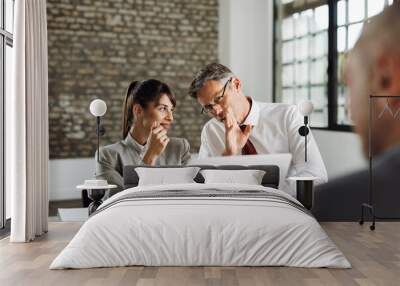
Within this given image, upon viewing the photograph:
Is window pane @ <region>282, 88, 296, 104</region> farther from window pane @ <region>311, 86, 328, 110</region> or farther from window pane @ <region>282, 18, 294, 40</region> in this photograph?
window pane @ <region>282, 18, 294, 40</region>

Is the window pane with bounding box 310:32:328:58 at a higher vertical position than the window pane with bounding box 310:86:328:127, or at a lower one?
higher

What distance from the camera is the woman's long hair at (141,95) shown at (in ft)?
24.7

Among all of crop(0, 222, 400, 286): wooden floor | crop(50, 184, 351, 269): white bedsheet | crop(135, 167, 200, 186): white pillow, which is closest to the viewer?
crop(0, 222, 400, 286): wooden floor

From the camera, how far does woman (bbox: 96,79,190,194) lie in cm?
752

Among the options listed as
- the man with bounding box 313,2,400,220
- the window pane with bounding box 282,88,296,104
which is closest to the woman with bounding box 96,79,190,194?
the window pane with bounding box 282,88,296,104

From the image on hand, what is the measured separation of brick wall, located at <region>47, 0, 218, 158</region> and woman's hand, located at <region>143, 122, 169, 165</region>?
0.14 m

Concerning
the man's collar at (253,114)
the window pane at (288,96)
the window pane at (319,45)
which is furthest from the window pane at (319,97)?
the man's collar at (253,114)

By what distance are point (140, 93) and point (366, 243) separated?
10.0 ft

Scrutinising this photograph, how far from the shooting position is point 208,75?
301 inches

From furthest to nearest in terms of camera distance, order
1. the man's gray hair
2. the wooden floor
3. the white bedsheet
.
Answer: the man's gray hair < the white bedsheet < the wooden floor

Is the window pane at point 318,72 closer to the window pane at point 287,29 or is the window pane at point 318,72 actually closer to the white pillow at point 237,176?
the window pane at point 287,29

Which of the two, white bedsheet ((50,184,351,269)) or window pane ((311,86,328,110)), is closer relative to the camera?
white bedsheet ((50,184,351,269))

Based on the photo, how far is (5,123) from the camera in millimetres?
7113

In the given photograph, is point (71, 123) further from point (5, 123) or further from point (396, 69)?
point (396, 69)
